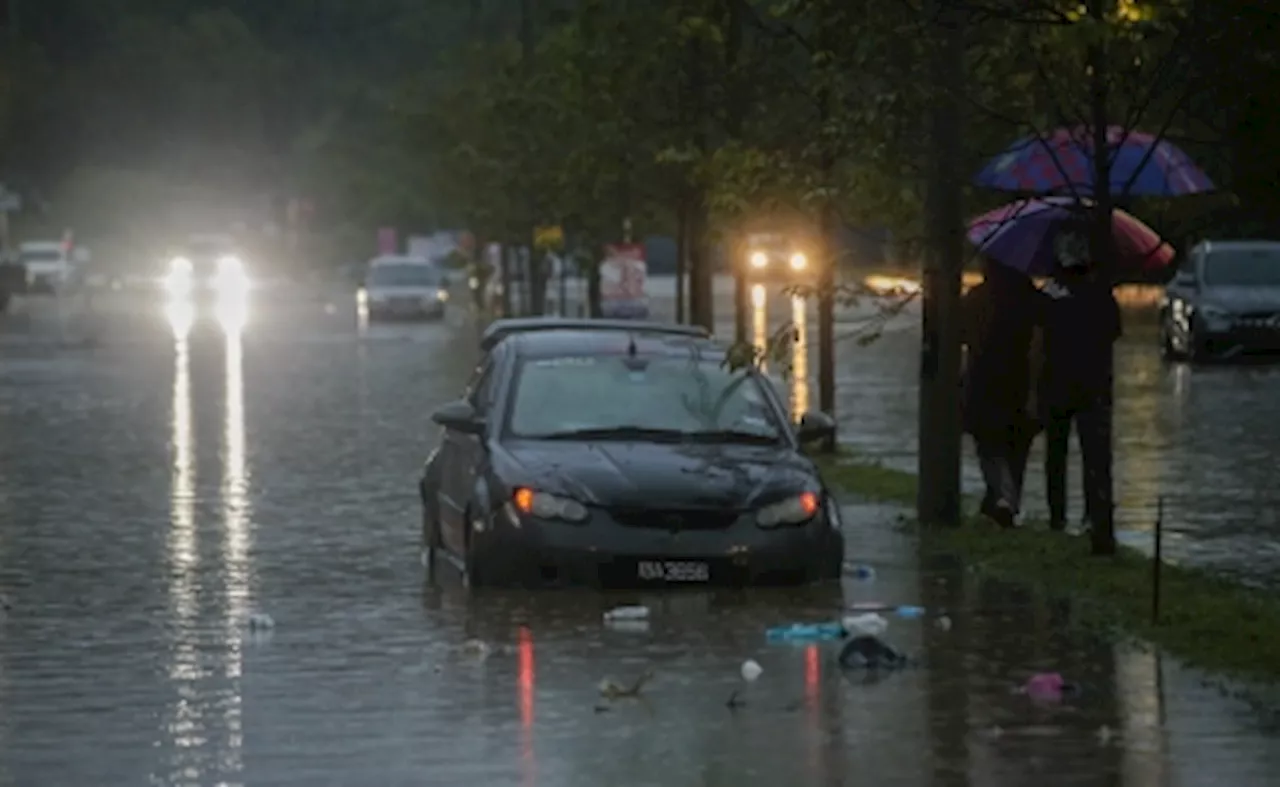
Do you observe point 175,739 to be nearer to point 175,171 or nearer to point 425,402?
point 425,402

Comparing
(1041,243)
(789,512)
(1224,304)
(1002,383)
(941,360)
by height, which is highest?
(1041,243)

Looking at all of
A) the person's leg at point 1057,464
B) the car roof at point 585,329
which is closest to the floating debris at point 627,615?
the car roof at point 585,329

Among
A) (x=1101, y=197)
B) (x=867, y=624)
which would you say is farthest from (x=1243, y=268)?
(x=867, y=624)

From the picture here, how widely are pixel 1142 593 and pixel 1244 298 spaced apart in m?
28.4

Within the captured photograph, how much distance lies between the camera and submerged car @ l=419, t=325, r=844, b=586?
16094 millimetres

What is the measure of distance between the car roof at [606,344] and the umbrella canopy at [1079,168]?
200cm

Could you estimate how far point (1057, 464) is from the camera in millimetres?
19656

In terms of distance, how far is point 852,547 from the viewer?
19188 mm

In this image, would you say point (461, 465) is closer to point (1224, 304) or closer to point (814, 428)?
point (814, 428)

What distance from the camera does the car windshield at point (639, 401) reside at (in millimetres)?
17234

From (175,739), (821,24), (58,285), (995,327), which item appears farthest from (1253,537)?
(58,285)

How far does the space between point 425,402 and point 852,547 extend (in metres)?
17.1

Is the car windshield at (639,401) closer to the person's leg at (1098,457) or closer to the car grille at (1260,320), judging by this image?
the person's leg at (1098,457)

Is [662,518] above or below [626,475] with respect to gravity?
below
